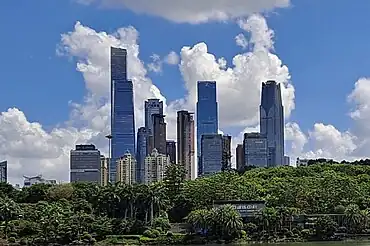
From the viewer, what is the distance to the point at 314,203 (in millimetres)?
93750

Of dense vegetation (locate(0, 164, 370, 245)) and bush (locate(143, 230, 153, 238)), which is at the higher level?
dense vegetation (locate(0, 164, 370, 245))

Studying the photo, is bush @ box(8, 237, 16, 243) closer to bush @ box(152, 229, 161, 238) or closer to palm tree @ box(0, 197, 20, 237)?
palm tree @ box(0, 197, 20, 237)

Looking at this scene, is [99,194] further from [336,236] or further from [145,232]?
[336,236]

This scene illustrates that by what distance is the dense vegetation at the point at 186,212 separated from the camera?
81562 millimetres

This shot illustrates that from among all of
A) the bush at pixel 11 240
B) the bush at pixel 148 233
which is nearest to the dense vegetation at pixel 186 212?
the bush at pixel 148 233

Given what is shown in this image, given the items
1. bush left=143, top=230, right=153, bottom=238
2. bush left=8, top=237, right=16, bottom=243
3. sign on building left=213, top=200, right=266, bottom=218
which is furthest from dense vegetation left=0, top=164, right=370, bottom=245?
sign on building left=213, top=200, right=266, bottom=218

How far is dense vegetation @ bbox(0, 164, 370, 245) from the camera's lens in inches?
3211

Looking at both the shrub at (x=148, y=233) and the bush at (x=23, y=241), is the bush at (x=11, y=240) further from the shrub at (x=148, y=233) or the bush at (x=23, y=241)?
the shrub at (x=148, y=233)

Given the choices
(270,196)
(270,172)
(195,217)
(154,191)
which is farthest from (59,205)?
(270,172)

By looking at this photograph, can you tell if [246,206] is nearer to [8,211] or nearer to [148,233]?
[148,233]

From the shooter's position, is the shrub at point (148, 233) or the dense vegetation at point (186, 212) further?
the shrub at point (148, 233)

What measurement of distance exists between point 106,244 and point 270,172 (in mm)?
52465

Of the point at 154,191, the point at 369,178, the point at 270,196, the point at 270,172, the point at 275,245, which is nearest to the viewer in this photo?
the point at 275,245

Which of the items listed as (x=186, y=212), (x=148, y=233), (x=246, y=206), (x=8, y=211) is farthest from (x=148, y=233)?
(x=8, y=211)
